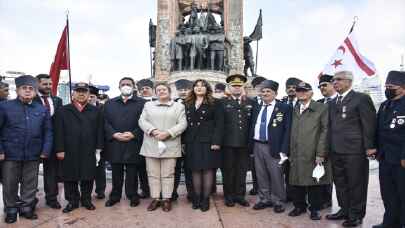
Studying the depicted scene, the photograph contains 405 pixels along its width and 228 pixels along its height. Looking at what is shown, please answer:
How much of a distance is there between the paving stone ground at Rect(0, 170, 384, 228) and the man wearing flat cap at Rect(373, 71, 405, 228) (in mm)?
382

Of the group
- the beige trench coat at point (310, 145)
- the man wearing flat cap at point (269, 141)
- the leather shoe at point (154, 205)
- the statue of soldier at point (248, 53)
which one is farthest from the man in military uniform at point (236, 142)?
the statue of soldier at point (248, 53)

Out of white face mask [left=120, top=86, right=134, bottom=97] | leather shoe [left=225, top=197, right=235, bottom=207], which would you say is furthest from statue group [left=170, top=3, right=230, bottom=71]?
leather shoe [left=225, top=197, right=235, bottom=207]

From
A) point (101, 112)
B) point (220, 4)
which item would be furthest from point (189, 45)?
point (101, 112)

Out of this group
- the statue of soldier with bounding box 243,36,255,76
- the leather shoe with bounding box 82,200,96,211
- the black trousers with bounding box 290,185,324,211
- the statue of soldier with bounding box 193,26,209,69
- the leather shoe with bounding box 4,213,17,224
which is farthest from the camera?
the statue of soldier with bounding box 243,36,255,76

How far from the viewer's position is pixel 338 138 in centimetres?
390

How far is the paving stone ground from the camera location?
147 inches

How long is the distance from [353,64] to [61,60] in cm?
519

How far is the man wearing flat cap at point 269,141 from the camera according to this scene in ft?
14.3

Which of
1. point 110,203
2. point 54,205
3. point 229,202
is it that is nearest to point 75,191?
point 54,205

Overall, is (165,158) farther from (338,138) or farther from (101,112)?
(338,138)

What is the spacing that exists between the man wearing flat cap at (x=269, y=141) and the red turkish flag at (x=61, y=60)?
12.4 feet

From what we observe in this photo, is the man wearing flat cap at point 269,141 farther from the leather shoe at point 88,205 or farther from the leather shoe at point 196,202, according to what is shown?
the leather shoe at point 88,205

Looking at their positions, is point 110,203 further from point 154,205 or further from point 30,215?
point 30,215

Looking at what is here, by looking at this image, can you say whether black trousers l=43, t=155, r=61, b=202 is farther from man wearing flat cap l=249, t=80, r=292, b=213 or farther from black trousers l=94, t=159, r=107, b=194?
man wearing flat cap l=249, t=80, r=292, b=213
